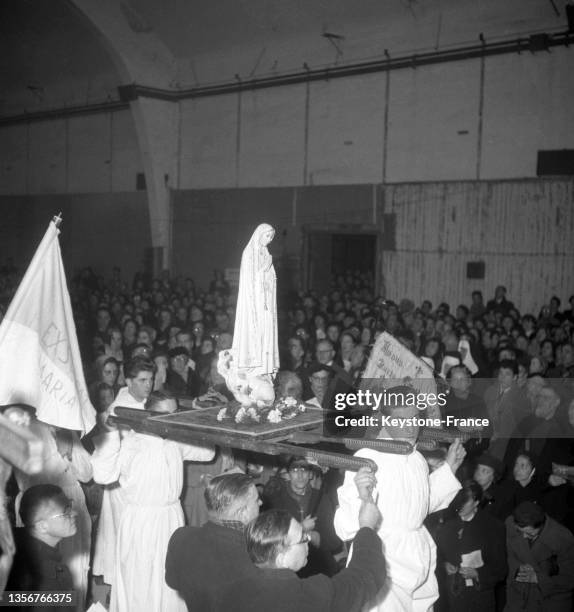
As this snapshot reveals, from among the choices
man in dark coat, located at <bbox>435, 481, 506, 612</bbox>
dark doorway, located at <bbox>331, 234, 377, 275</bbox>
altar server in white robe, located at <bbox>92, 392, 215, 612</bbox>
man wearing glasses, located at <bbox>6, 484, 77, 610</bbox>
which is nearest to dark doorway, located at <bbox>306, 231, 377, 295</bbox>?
dark doorway, located at <bbox>331, 234, 377, 275</bbox>

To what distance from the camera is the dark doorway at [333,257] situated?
2106 cm

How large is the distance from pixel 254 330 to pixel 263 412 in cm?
77

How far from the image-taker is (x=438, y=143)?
59.3ft

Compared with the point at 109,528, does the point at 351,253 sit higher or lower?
higher

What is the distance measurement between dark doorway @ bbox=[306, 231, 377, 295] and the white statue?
14.2 m

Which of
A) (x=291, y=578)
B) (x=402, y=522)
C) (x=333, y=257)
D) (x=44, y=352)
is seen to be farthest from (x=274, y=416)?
(x=333, y=257)

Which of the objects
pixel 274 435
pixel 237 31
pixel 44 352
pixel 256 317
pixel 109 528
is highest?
pixel 237 31

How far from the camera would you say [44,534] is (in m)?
4.22

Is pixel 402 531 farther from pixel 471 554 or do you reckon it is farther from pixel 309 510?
pixel 309 510

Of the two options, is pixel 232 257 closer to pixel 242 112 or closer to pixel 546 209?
pixel 242 112

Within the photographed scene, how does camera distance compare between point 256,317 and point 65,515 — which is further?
point 256,317

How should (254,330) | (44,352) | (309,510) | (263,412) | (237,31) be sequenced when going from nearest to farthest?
(44,352) < (263,412) < (254,330) < (309,510) < (237,31)

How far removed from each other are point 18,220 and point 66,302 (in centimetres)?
2682

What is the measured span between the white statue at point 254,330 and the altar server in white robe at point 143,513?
1.80 ft
